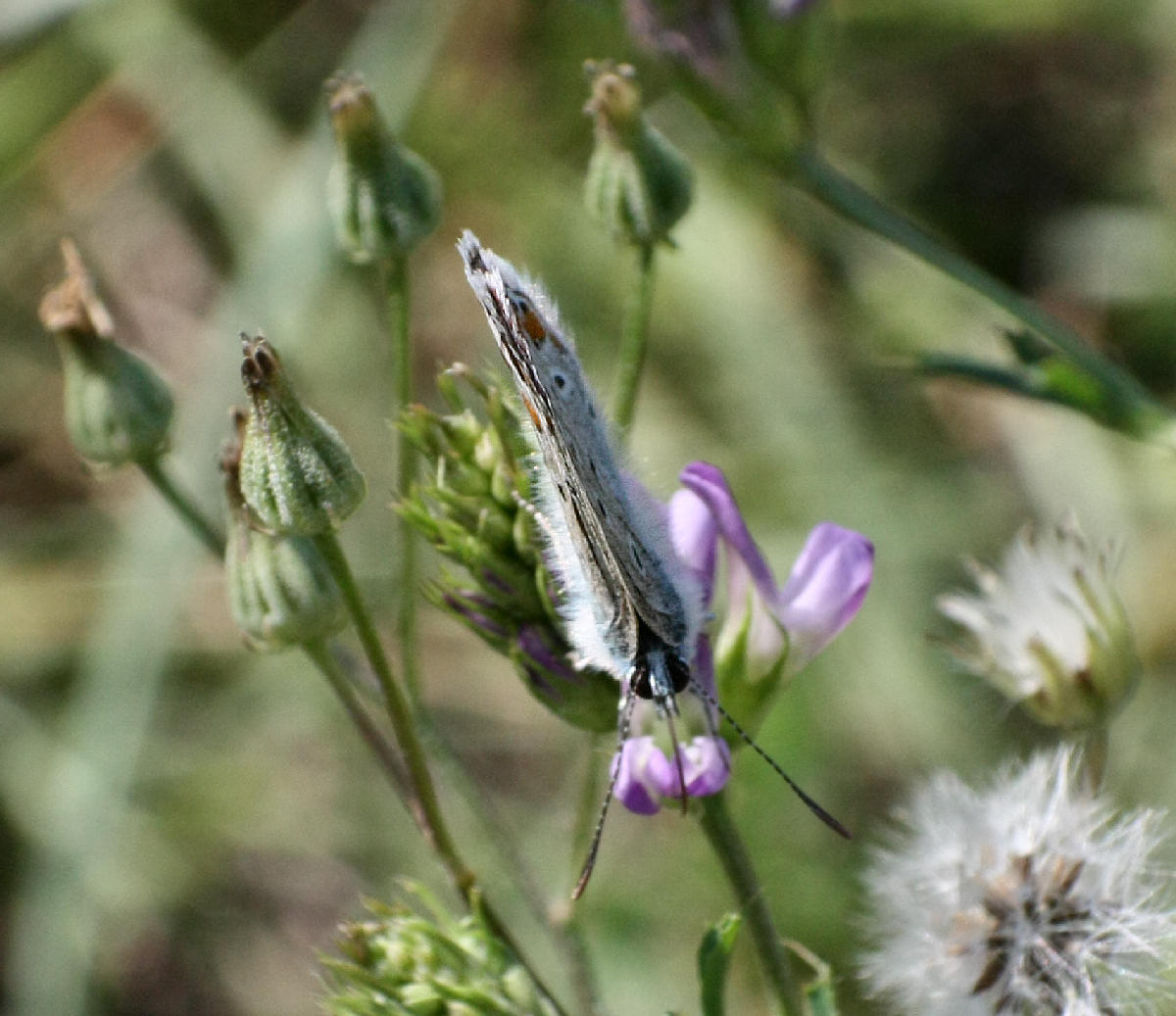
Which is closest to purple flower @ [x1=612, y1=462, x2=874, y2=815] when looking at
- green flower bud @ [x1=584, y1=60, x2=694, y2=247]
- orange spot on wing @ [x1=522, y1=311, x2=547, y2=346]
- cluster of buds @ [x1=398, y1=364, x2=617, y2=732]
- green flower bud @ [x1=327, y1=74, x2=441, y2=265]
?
cluster of buds @ [x1=398, y1=364, x2=617, y2=732]

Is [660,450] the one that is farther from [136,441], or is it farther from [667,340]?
[136,441]

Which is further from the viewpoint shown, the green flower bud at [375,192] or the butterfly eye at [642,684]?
the green flower bud at [375,192]

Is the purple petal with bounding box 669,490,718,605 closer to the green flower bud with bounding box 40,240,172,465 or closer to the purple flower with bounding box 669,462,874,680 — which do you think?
the purple flower with bounding box 669,462,874,680

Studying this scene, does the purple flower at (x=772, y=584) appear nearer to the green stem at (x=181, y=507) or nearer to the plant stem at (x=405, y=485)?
the plant stem at (x=405, y=485)

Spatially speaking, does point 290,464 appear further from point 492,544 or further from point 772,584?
point 772,584

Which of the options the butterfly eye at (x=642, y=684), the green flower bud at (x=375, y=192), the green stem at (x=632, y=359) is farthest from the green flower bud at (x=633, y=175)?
the butterfly eye at (x=642, y=684)

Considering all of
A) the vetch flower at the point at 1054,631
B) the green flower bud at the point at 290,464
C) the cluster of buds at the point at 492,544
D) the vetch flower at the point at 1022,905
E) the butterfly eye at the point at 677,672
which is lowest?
the vetch flower at the point at 1022,905
